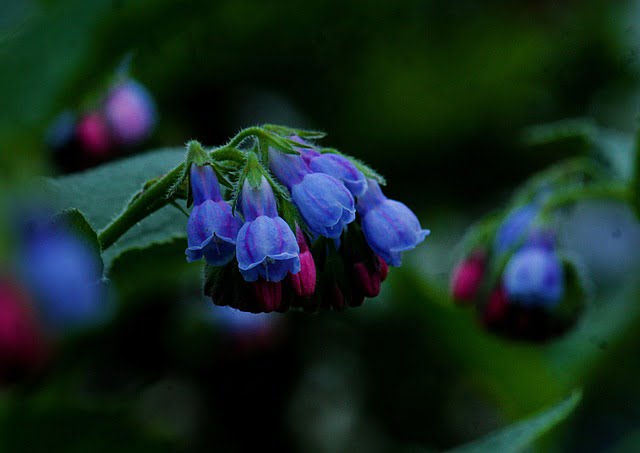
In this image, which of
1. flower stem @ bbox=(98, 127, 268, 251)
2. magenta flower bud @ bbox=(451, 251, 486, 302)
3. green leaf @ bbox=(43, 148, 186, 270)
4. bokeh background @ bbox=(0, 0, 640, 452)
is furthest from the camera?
Answer: magenta flower bud @ bbox=(451, 251, 486, 302)

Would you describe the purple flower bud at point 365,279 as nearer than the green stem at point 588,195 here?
Yes

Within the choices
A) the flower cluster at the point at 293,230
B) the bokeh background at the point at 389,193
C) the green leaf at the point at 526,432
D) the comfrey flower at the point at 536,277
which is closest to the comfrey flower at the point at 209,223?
the flower cluster at the point at 293,230

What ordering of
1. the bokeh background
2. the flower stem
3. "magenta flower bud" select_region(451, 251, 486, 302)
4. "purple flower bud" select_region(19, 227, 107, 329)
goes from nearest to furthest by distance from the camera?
"purple flower bud" select_region(19, 227, 107, 329), the flower stem, the bokeh background, "magenta flower bud" select_region(451, 251, 486, 302)

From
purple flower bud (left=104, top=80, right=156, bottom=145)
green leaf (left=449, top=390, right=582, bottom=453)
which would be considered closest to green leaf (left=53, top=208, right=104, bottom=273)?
green leaf (left=449, top=390, right=582, bottom=453)

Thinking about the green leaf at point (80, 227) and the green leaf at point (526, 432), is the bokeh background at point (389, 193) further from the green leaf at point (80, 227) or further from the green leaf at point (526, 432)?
the green leaf at point (526, 432)

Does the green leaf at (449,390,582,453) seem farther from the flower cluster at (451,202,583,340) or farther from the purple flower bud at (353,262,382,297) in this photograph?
the flower cluster at (451,202,583,340)

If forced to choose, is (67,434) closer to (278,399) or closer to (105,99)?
(105,99)
